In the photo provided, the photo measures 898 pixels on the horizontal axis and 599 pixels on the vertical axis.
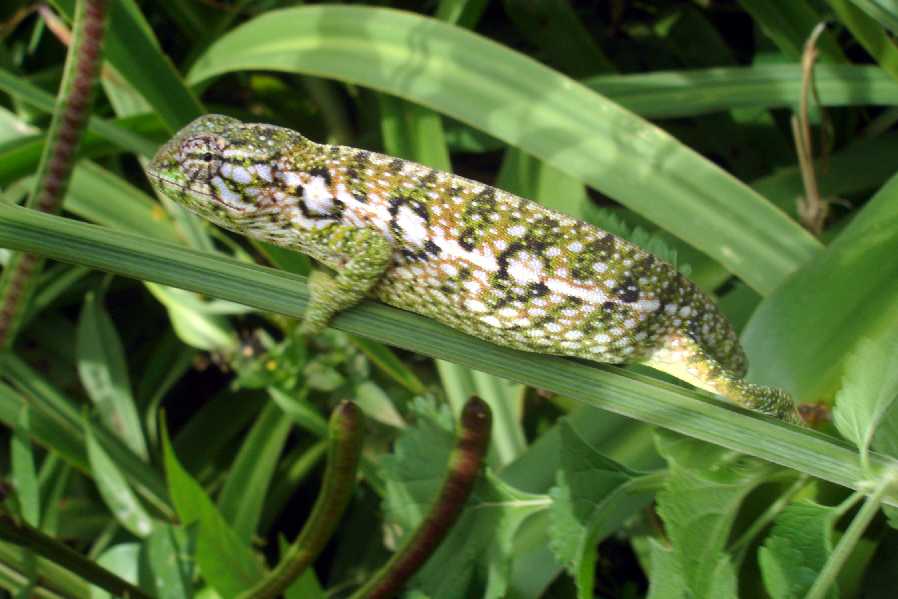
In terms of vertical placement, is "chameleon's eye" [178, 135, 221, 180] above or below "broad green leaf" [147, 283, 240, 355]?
below

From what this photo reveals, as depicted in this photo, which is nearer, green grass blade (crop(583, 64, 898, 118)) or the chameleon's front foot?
the chameleon's front foot

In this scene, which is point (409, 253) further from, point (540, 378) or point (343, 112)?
point (343, 112)

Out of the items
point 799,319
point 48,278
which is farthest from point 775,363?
point 48,278

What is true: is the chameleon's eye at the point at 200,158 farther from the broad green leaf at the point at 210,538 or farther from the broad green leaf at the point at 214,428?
the broad green leaf at the point at 214,428

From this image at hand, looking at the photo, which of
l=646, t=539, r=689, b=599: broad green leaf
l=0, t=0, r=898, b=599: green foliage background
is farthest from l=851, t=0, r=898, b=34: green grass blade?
l=646, t=539, r=689, b=599: broad green leaf

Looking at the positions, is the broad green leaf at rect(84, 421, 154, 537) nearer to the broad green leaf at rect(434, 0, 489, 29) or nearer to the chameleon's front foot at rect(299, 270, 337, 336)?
the chameleon's front foot at rect(299, 270, 337, 336)

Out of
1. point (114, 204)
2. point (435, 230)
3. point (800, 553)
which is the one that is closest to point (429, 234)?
point (435, 230)

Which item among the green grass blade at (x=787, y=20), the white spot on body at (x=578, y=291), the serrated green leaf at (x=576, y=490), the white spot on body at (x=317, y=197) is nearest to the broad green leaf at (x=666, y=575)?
the serrated green leaf at (x=576, y=490)
